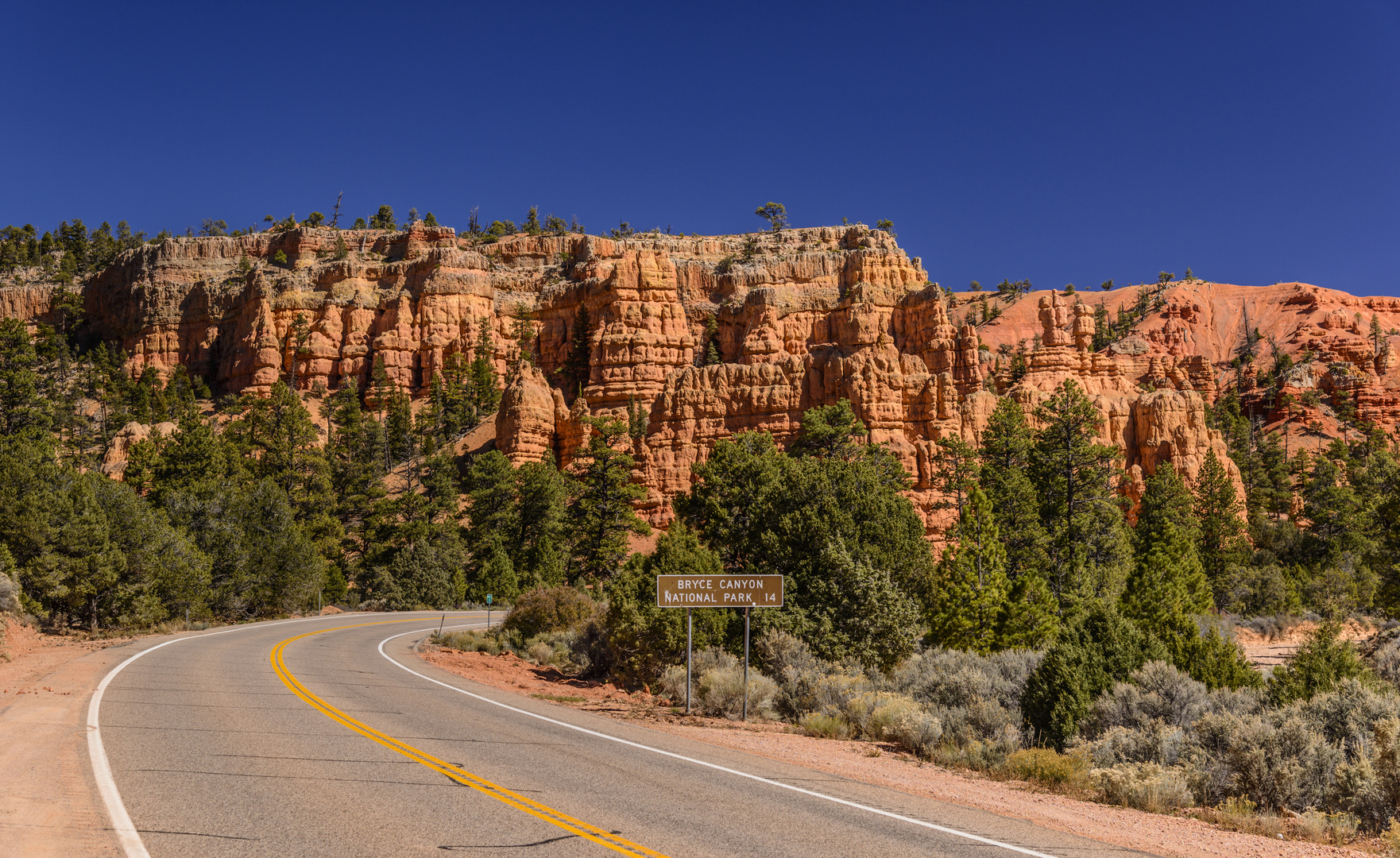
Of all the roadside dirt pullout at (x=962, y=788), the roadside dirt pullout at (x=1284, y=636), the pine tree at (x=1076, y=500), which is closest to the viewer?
the roadside dirt pullout at (x=962, y=788)

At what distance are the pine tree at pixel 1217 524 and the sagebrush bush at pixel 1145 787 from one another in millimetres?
48275

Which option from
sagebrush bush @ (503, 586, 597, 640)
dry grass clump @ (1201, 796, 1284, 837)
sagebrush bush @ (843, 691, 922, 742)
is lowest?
sagebrush bush @ (503, 586, 597, 640)

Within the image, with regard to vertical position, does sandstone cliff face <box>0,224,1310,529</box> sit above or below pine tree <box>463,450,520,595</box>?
above

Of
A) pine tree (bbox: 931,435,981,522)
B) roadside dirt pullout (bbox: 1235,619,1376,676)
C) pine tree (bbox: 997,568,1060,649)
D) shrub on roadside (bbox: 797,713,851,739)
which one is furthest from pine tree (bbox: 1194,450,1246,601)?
shrub on roadside (bbox: 797,713,851,739)

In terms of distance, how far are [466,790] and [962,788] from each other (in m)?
6.05

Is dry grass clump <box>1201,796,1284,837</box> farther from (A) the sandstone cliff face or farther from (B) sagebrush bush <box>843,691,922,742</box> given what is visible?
(A) the sandstone cliff face

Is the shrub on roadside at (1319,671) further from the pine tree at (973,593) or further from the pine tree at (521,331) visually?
the pine tree at (521,331)

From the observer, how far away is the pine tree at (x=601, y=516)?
5338 cm

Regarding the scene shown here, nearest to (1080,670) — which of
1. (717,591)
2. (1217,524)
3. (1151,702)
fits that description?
(1151,702)

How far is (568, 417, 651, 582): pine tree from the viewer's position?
175ft

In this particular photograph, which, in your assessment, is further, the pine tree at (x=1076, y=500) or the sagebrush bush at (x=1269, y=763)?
the pine tree at (x=1076, y=500)

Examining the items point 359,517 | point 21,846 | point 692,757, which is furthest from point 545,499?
point 21,846

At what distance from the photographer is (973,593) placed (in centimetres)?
2647

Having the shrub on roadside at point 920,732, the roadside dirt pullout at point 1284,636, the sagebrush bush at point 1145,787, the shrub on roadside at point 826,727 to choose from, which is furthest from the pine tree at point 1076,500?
the sagebrush bush at point 1145,787
